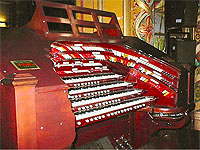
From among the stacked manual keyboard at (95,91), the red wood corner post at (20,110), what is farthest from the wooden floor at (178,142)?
the red wood corner post at (20,110)

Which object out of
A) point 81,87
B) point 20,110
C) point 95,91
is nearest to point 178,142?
point 95,91

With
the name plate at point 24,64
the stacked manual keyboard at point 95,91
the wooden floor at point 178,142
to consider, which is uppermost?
the name plate at point 24,64

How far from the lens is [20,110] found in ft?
4.72

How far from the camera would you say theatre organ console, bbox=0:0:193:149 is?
1.51 metres

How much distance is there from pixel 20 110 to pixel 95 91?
96 centimetres

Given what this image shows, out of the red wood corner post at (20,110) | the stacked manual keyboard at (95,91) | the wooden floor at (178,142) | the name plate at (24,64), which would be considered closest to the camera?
the red wood corner post at (20,110)

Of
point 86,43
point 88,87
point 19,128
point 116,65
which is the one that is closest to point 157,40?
point 116,65

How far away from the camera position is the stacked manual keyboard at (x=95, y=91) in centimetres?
200

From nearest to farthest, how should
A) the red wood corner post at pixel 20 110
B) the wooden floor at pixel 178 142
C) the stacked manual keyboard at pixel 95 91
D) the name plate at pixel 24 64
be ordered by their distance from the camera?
the red wood corner post at pixel 20 110 → the name plate at pixel 24 64 → the stacked manual keyboard at pixel 95 91 → the wooden floor at pixel 178 142

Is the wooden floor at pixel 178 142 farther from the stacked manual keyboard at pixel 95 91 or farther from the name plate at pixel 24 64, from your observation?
the name plate at pixel 24 64

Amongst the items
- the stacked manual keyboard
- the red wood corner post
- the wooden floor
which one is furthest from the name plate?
the wooden floor

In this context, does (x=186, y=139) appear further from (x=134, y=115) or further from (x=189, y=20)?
(x=189, y=20)

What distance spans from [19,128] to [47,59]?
69 cm

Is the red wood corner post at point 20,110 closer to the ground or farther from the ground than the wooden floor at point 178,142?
farther from the ground
